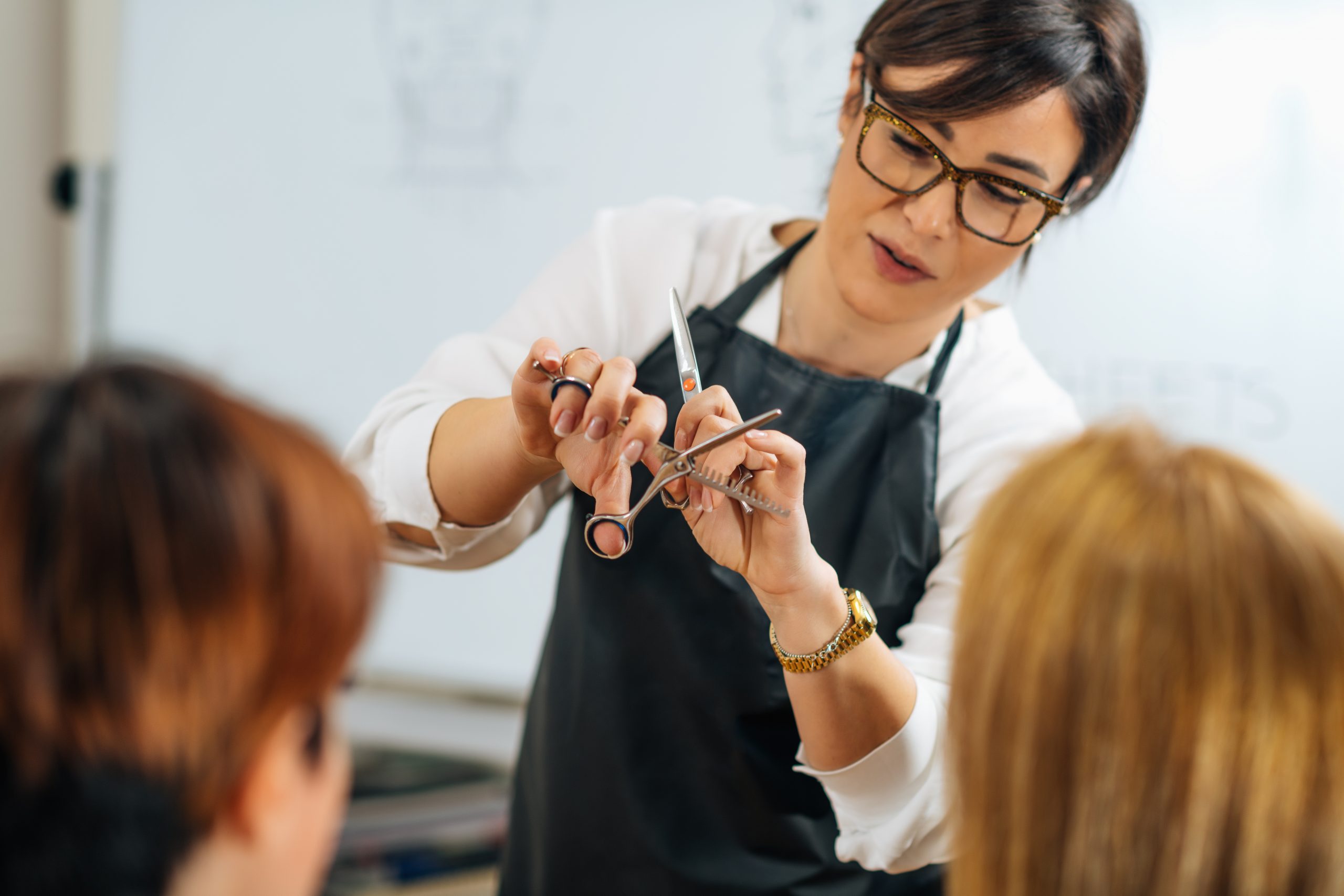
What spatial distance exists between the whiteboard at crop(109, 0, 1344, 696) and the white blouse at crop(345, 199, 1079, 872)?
0.34m

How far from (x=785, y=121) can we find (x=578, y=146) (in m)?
0.35

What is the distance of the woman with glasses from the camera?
828 millimetres

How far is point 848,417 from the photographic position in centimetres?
102

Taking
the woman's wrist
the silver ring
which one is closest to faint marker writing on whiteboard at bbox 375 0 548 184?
the silver ring

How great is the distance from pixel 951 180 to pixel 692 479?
1.28ft

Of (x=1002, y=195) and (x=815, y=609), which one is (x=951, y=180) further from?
(x=815, y=609)

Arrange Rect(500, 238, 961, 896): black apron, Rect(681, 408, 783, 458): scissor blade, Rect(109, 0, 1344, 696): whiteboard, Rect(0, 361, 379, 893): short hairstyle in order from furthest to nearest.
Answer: Rect(109, 0, 1344, 696): whiteboard → Rect(500, 238, 961, 896): black apron → Rect(681, 408, 783, 458): scissor blade → Rect(0, 361, 379, 893): short hairstyle

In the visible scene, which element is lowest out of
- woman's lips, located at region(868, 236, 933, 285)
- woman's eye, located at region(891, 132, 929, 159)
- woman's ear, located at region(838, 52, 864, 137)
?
woman's lips, located at region(868, 236, 933, 285)

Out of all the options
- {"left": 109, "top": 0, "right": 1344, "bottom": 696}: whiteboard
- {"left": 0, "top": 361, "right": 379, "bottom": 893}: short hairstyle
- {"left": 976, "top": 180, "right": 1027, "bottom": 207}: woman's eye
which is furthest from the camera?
{"left": 109, "top": 0, "right": 1344, "bottom": 696}: whiteboard

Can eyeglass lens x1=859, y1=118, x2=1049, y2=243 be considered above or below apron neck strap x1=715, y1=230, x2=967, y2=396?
above

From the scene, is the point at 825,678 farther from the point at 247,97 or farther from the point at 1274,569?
the point at 247,97

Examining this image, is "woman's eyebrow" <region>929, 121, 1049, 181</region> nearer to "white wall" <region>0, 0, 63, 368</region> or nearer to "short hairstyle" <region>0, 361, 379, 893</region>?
"short hairstyle" <region>0, 361, 379, 893</region>

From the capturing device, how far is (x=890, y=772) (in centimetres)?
83

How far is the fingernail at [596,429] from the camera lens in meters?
0.76
